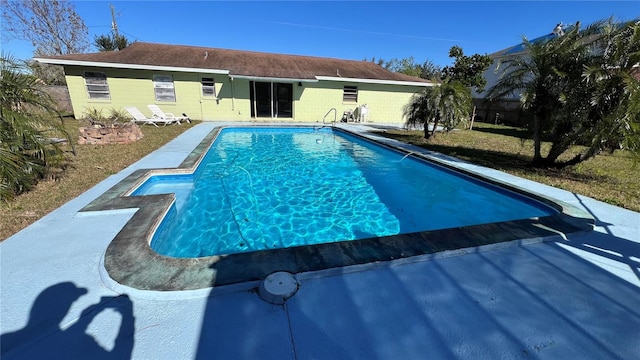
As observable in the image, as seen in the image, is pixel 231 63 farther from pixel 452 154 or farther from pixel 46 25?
pixel 46 25

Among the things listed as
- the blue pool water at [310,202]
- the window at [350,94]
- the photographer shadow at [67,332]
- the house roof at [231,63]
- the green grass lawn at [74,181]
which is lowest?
the blue pool water at [310,202]

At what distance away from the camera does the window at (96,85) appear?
1305cm

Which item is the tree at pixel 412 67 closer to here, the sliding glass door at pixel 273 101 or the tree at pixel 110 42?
the sliding glass door at pixel 273 101

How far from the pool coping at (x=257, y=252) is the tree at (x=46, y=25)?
928 inches

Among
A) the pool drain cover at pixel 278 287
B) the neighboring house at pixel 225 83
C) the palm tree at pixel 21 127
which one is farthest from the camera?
the neighboring house at pixel 225 83

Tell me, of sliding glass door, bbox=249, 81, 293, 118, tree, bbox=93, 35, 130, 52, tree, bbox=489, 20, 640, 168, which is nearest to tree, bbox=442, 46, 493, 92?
sliding glass door, bbox=249, 81, 293, 118

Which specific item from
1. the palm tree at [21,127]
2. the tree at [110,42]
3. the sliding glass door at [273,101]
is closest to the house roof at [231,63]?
the sliding glass door at [273,101]

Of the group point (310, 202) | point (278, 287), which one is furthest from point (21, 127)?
point (310, 202)

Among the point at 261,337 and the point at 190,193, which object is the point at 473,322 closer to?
the point at 261,337

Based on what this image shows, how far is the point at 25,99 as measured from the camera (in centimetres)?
418

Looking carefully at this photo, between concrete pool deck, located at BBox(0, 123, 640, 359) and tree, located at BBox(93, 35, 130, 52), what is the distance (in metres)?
25.5

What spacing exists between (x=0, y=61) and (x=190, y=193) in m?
3.30

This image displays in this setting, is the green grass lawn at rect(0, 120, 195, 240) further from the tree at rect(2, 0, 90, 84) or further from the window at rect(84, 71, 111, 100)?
the tree at rect(2, 0, 90, 84)

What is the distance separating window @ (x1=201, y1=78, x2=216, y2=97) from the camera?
14.5 meters
